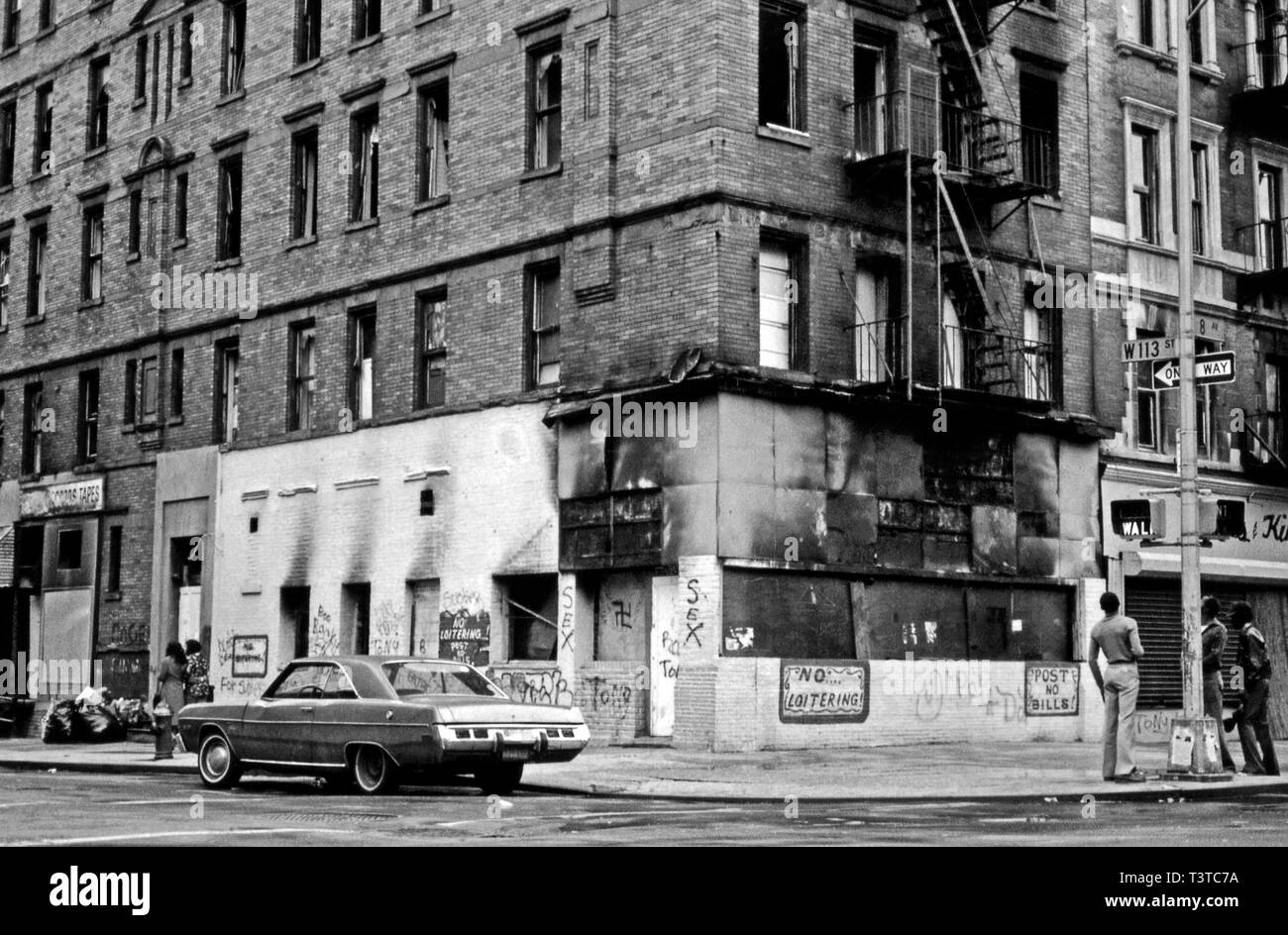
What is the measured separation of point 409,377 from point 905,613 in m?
9.50

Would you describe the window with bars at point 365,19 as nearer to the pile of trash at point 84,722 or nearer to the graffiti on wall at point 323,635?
the graffiti on wall at point 323,635

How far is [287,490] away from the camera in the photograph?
102 ft

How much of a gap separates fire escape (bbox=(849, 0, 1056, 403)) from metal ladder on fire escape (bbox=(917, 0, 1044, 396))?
0.02 metres

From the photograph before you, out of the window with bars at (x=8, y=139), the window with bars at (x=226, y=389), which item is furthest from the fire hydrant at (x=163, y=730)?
the window with bars at (x=8, y=139)

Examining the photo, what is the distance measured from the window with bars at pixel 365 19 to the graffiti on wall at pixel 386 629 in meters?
10.4

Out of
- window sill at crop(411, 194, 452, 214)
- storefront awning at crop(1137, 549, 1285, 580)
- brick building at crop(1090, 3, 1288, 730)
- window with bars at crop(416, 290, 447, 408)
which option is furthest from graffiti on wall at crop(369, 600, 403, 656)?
storefront awning at crop(1137, 549, 1285, 580)

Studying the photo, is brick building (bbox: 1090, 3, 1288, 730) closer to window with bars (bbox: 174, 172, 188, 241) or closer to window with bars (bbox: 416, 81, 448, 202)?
window with bars (bbox: 416, 81, 448, 202)

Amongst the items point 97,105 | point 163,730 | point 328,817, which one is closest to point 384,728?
point 328,817

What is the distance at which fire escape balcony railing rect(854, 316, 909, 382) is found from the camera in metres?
24.9

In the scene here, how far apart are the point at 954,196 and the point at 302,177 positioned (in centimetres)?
1270

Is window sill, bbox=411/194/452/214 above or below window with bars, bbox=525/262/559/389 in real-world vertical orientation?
above

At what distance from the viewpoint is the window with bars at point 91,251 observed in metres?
37.4

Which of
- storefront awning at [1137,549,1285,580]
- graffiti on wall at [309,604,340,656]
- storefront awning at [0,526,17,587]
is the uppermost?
storefront awning at [0,526,17,587]
